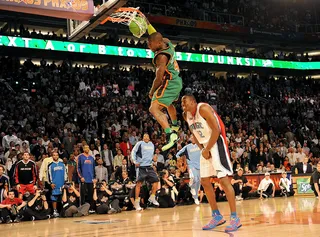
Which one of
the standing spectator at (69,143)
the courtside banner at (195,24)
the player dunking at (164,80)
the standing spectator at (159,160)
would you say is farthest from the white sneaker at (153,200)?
the courtside banner at (195,24)

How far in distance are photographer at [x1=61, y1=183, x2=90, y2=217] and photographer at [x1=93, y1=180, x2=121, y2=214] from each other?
40cm

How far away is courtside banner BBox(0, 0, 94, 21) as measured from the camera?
25.9ft

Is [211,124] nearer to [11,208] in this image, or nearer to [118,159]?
[11,208]

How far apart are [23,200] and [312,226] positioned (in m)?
7.14

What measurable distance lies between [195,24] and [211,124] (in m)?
24.9

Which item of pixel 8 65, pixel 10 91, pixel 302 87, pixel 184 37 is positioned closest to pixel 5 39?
pixel 8 65

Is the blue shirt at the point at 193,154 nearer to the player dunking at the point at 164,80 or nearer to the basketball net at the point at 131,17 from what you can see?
the basketball net at the point at 131,17

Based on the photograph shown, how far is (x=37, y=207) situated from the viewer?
10.8 metres

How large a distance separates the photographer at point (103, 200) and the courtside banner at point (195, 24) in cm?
1787

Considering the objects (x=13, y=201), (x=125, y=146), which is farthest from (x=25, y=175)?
(x=125, y=146)

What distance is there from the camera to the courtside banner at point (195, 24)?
28319 millimetres

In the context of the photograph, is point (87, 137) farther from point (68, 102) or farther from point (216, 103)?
point (216, 103)

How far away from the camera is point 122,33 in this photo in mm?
29500

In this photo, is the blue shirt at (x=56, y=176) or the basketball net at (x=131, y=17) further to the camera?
the blue shirt at (x=56, y=176)
